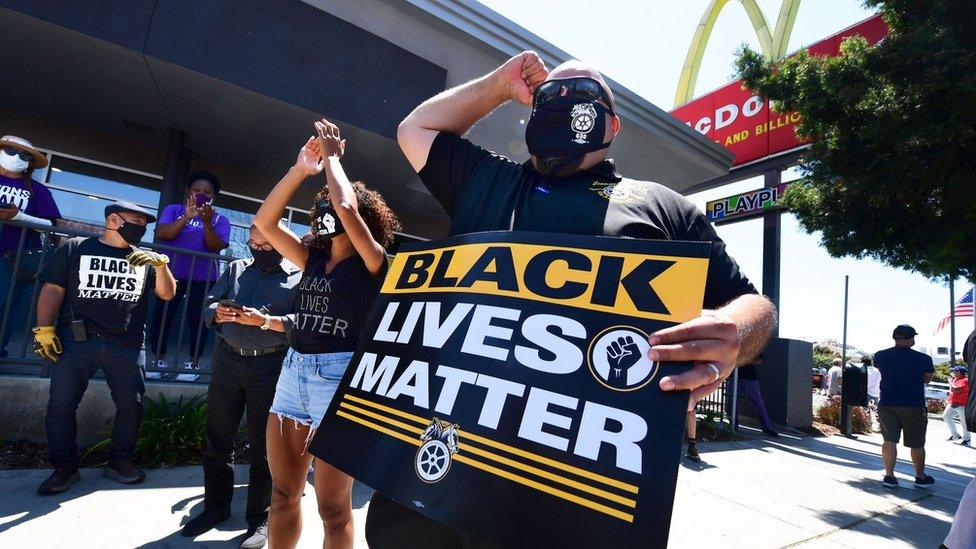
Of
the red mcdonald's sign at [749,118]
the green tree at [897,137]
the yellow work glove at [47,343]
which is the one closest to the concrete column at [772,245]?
the red mcdonald's sign at [749,118]

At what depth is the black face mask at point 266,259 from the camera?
328 cm

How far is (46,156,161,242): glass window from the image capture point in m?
7.60

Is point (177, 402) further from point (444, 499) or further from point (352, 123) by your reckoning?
point (444, 499)

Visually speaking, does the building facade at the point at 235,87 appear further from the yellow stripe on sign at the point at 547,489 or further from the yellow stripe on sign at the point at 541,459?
the yellow stripe on sign at the point at 547,489

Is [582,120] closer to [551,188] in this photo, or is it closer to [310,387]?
[551,188]

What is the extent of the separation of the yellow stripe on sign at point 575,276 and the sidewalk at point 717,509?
2.77 m

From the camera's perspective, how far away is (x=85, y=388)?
369 centimetres

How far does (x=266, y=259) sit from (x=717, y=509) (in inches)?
173

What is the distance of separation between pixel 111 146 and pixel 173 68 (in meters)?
3.55

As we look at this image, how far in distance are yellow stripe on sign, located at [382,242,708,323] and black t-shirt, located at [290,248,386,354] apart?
1.25 meters

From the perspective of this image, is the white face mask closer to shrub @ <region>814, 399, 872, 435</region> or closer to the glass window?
the glass window

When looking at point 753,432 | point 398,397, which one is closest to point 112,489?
point 398,397

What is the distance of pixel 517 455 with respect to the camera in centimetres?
95

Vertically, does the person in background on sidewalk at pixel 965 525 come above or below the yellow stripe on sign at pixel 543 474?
below
